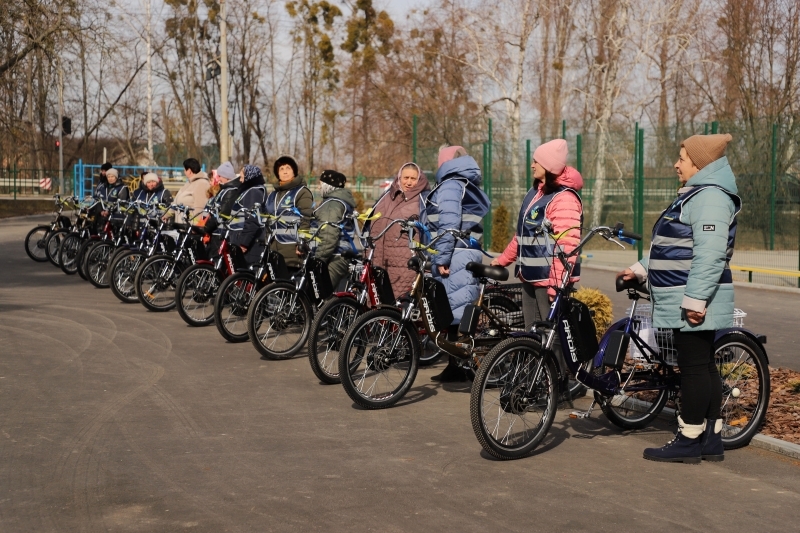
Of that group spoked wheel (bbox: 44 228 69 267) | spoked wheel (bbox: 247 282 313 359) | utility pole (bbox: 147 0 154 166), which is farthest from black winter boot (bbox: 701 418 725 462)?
utility pole (bbox: 147 0 154 166)

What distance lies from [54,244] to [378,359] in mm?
13103

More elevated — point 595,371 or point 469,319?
point 469,319

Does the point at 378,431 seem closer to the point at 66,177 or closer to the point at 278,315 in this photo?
the point at 278,315

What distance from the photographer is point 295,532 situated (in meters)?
4.93

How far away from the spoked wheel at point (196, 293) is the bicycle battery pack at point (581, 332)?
601cm

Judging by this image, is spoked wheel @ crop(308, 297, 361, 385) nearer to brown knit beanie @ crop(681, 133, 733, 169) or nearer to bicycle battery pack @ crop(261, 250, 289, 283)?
bicycle battery pack @ crop(261, 250, 289, 283)

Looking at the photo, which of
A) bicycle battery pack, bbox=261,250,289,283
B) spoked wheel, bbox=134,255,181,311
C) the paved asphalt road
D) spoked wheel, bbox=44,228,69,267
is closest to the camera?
the paved asphalt road

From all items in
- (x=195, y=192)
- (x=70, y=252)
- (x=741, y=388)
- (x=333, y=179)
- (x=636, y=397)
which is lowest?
(x=636, y=397)

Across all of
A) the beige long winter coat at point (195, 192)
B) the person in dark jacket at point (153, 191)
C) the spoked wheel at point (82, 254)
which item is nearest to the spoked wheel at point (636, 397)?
the beige long winter coat at point (195, 192)

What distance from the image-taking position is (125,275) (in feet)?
46.3

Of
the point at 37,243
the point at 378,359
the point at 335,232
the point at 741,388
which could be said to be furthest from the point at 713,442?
the point at 37,243

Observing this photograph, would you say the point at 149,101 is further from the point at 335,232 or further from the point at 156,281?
the point at 335,232

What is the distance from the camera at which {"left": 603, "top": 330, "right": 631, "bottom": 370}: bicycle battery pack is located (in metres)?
6.38

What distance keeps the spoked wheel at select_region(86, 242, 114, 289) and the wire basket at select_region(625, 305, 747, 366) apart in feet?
35.1
